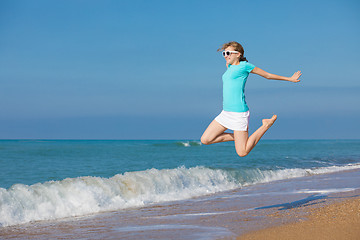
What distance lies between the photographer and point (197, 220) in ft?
23.4

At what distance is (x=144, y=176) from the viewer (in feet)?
41.8

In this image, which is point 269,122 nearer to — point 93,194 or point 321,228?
point 321,228

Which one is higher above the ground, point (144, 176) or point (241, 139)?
point (241, 139)

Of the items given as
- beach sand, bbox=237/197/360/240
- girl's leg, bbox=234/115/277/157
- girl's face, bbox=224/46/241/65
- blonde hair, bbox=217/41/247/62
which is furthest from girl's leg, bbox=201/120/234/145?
beach sand, bbox=237/197/360/240

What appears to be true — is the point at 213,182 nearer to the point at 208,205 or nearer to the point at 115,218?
the point at 208,205

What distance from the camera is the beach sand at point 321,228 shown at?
5.30 m

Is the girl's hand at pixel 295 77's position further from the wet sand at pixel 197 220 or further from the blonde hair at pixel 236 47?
the wet sand at pixel 197 220

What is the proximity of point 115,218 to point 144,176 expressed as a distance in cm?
462

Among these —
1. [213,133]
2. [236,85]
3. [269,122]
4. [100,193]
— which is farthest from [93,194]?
[236,85]

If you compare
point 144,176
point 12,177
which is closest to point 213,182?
point 144,176

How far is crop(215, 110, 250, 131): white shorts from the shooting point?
6.68 metres

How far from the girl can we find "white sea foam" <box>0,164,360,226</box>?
4100mm

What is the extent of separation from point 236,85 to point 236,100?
0.77 feet

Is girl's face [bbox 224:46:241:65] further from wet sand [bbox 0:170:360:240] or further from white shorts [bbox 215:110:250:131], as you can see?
wet sand [bbox 0:170:360:240]
